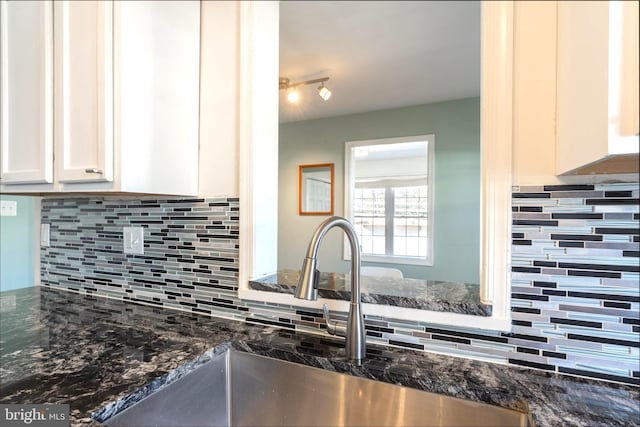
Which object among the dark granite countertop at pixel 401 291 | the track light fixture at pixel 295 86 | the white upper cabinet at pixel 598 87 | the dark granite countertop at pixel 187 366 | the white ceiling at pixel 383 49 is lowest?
the dark granite countertop at pixel 187 366

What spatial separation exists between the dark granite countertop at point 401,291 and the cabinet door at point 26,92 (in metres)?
0.91

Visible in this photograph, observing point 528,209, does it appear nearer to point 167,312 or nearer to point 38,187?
point 167,312

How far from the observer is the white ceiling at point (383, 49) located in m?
1.80

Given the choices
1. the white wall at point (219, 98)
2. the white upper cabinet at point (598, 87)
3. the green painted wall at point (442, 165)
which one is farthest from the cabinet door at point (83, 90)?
the green painted wall at point (442, 165)

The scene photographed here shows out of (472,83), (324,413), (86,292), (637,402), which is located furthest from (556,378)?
(472,83)

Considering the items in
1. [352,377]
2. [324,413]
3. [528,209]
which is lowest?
[324,413]

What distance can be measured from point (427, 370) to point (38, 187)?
1.47m

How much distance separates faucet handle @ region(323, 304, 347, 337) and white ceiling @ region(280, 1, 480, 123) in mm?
1593

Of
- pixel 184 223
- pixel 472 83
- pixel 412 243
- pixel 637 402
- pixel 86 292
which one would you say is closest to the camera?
pixel 637 402

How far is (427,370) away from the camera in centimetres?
84

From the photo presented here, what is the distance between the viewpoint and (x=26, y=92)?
1.19 m

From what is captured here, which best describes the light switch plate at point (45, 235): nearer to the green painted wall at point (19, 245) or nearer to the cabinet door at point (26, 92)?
the green painted wall at point (19, 245)

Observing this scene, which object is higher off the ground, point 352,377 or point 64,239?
point 64,239

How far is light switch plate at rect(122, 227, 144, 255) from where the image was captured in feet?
4.60
